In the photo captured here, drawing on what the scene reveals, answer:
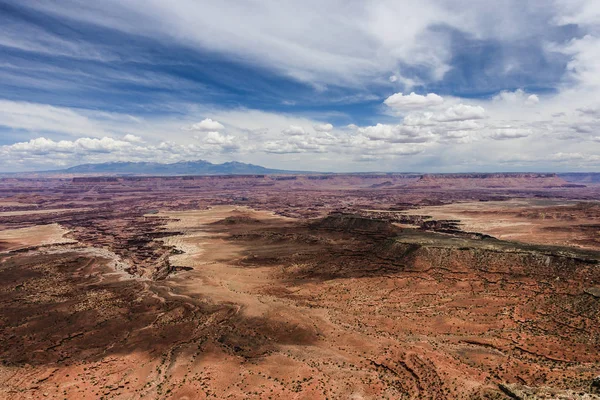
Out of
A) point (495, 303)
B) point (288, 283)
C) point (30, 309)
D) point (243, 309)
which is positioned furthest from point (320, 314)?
point (30, 309)

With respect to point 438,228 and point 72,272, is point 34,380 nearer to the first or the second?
point 72,272

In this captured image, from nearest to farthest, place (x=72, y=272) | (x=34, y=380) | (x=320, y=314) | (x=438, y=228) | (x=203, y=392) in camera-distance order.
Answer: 1. (x=203, y=392)
2. (x=34, y=380)
3. (x=320, y=314)
4. (x=72, y=272)
5. (x=438, y=228)

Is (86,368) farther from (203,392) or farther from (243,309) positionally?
(243,309)

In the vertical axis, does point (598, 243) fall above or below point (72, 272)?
above

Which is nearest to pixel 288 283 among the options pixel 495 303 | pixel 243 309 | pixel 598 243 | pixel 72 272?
pixel 243 309

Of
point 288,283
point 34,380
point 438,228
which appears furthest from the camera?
point 438,228

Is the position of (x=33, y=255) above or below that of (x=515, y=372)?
below

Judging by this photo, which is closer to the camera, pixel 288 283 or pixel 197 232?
pixel 288 283

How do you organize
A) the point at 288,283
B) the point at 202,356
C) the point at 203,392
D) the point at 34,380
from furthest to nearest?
1. the point at 288,283
2. the point at 202,356
3. the point at 34,380
4. the point at 203,392

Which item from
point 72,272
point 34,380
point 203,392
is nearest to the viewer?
point 203,392
